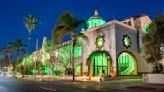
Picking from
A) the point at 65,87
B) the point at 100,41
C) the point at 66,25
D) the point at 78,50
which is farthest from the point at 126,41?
the point at 65,87

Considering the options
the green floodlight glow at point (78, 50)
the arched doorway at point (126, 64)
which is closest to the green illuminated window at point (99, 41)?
the arched doorway at point (126, 64)

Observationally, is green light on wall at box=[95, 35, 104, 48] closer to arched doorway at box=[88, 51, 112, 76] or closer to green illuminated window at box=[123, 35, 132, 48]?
arched doorway at box=[88, 51, 112, 76]

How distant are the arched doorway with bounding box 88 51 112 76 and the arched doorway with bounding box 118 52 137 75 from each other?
272 centimetres

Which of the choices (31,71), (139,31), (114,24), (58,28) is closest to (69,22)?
(58,28)

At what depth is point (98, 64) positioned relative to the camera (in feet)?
195

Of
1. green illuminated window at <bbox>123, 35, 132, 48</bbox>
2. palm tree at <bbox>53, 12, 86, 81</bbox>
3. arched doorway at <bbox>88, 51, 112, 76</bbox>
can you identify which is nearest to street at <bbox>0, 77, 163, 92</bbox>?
palm tree at <bbox>53, 12, 86, 81</bbox>

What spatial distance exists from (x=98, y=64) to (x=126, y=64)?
6031 mm

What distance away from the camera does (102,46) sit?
57375mm

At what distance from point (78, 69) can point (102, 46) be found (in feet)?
37.5

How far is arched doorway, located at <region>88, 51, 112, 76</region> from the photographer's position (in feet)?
189

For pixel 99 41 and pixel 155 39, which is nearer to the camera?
pixel 155 39

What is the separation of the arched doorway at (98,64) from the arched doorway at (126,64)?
107 inches

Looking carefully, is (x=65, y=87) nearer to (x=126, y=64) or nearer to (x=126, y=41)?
(x=126, y=64)

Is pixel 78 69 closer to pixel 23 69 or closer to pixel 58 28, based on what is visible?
pixel 58 28
